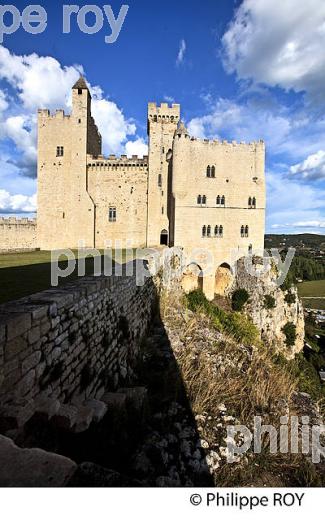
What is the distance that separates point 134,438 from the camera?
16.6 feet

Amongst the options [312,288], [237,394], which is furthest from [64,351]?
[312,288]

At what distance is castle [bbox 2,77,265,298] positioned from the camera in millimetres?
27172

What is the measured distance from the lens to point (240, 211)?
2788 cm

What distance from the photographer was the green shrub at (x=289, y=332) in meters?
28.6

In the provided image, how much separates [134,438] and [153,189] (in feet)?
85.7

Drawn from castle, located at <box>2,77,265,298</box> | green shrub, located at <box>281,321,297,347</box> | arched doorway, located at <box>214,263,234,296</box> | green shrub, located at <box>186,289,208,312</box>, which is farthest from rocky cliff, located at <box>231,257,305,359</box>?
green shrub, located at <box>186,289,208,312</box>

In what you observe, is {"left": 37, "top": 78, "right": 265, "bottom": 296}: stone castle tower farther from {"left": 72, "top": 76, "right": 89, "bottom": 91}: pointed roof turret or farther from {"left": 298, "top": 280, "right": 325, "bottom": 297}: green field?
{"left": 298, "top": 280, "right": 325, "bottom": 297}: green field

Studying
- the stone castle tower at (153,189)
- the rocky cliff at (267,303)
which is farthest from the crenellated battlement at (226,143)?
the rocky cliff at (267,303)

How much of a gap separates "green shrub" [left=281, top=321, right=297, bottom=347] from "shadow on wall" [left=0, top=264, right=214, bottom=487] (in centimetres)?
2401

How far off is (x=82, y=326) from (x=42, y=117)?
28.4 metres

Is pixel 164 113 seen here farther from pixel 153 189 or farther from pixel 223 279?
pixel 223 279

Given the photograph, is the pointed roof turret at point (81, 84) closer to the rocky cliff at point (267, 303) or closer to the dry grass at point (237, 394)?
the rocky cliff at point (267, 303)

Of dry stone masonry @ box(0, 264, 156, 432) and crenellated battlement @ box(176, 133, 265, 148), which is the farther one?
crenellated battlement @ box(176, 133, 265, 148)

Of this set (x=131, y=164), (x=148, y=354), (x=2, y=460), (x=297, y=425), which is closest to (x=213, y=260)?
(x=131, y=164)
